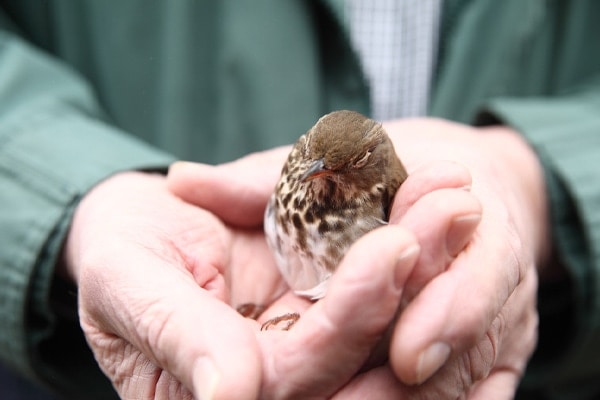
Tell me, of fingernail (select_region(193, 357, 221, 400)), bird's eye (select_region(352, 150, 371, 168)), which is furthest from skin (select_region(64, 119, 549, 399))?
bird's eye (select_region(352, 150, 371, 168))

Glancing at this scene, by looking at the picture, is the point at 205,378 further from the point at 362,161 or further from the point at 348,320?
the point at 362,161

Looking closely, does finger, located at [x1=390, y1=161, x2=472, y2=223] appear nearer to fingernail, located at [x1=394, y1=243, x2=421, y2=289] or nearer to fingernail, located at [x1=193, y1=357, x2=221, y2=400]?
fingernail, located at [x1=394, y1=243, x2=421, y2=289]

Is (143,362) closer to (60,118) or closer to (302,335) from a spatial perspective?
(302,335)

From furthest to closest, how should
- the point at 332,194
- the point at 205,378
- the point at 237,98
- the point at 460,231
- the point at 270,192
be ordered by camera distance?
the point at 237,98 → the point at 270,192 → the point at 332,194 → the point at 460,231 → the point at 205,378

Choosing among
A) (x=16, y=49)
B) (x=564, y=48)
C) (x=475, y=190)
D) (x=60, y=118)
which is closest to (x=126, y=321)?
(x=475, y=190)

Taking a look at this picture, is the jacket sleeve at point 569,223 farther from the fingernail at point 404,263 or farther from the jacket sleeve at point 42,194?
the jacket sleeve at point 42,194

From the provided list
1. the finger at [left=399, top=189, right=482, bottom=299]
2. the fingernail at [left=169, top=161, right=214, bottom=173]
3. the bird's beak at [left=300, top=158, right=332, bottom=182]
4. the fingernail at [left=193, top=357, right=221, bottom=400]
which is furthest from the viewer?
the fingernail at [left=169, top=161, right=214, bottom=173]

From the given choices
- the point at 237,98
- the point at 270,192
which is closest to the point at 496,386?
the point at 270,192
